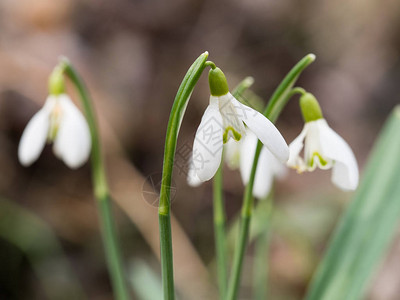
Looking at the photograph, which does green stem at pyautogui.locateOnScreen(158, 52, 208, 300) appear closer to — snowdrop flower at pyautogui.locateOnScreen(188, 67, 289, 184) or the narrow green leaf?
snowdrop flower at pyautogui.locateOnScreen(188, 67, 289, 184)

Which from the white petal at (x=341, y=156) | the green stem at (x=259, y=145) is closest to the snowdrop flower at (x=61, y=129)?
the green stem at (x=259, y=145)

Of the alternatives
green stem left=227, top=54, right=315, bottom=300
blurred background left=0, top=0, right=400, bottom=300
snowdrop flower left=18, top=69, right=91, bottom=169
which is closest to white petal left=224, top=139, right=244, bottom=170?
green stem left=227, top=54, right=315, bottom=300

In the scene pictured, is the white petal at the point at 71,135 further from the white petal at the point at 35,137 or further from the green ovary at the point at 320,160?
the green ovary at the point at 320,160

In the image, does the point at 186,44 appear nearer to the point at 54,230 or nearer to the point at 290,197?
the point at 290,197

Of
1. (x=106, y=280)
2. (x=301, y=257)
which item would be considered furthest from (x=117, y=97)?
(x=301, y=257)

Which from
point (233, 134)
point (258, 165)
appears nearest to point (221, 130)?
point (233, 134)

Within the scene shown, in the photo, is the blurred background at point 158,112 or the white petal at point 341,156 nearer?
the white petal at point 341,156

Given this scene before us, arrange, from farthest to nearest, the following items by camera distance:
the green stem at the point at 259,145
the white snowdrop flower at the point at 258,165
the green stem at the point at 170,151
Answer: the white snowdrop flower at the point at 258,165 → the green stem at the point at 259,145 → the green stem at the point at 170,151
